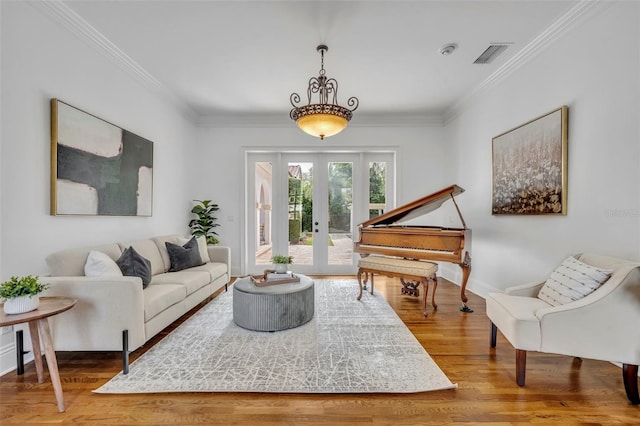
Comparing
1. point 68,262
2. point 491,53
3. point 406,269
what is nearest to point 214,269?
point 68,262

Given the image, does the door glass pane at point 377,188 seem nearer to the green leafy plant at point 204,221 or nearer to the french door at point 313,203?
the french door at point 313,203

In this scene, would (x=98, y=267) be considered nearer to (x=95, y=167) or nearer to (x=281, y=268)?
(x=95, y=167)

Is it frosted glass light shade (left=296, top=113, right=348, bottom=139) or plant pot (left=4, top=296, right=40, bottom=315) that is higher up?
frosted glass light shade (left=296, top=113, right=348, bottom=139)

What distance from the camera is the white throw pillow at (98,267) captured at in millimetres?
2330

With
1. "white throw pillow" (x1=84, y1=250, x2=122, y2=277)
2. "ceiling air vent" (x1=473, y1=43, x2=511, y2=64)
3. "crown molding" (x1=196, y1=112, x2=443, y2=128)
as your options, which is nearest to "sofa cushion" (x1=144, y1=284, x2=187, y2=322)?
"white throw pillow" (x1=84, y1=250, x2=122, y2=277)

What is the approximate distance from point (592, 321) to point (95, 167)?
4325mm

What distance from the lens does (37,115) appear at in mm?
2299

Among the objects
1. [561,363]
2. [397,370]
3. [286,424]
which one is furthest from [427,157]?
[286,424]

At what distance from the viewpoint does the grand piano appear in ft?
10.8

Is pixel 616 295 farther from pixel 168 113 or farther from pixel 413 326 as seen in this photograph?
pixel 168 113

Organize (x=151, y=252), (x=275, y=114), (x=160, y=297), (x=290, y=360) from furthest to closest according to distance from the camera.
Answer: (x=275, y=114) → (x=151, y=252) → (x=160, y=297) → (x=290, y=360)

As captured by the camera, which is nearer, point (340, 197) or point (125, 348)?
point (125, 348)

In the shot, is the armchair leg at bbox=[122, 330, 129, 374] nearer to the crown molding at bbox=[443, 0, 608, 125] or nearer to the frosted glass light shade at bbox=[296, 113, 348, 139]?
the frosted glass light shade at bbox=[296, 113, 348, 139]

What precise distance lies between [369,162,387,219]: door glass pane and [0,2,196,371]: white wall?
384 centimetres
